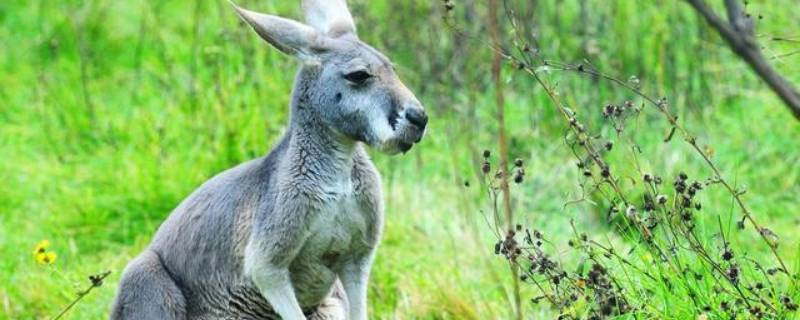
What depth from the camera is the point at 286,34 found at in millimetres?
4898

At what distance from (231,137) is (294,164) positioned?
2.72m

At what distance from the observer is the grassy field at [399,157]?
6.62m

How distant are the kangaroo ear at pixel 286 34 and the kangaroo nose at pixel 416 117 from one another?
0.44m

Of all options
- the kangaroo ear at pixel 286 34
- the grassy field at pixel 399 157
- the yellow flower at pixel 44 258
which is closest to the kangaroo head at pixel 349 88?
the kangaroo ear at pixel 286 34

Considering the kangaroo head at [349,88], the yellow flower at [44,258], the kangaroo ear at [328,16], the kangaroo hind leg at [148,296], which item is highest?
the kangaroo ear at [328,16]

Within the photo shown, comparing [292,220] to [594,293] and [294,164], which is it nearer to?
[294,164]

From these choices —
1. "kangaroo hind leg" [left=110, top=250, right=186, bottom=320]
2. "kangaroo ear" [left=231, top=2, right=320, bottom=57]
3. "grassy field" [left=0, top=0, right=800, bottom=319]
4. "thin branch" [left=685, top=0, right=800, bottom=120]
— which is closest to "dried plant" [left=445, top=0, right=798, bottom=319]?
"kangaroo ear" [left=231, top=2, right=320, bottom=57]

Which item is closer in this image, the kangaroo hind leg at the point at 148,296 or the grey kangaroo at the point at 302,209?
the grey kangaroo at the point at 302,209

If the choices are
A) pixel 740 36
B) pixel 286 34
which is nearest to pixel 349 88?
pixel 286 34

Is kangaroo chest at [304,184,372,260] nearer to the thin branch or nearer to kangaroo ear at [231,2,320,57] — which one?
kangaroo ear at [231,2,320,57]

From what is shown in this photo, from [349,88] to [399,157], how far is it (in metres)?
3.29

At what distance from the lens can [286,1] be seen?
30.6ft

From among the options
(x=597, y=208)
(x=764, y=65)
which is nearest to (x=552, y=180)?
(x=597, y=208)

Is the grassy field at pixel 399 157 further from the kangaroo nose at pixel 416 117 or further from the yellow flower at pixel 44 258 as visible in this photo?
the kangaroo nose at pixel 416 117
